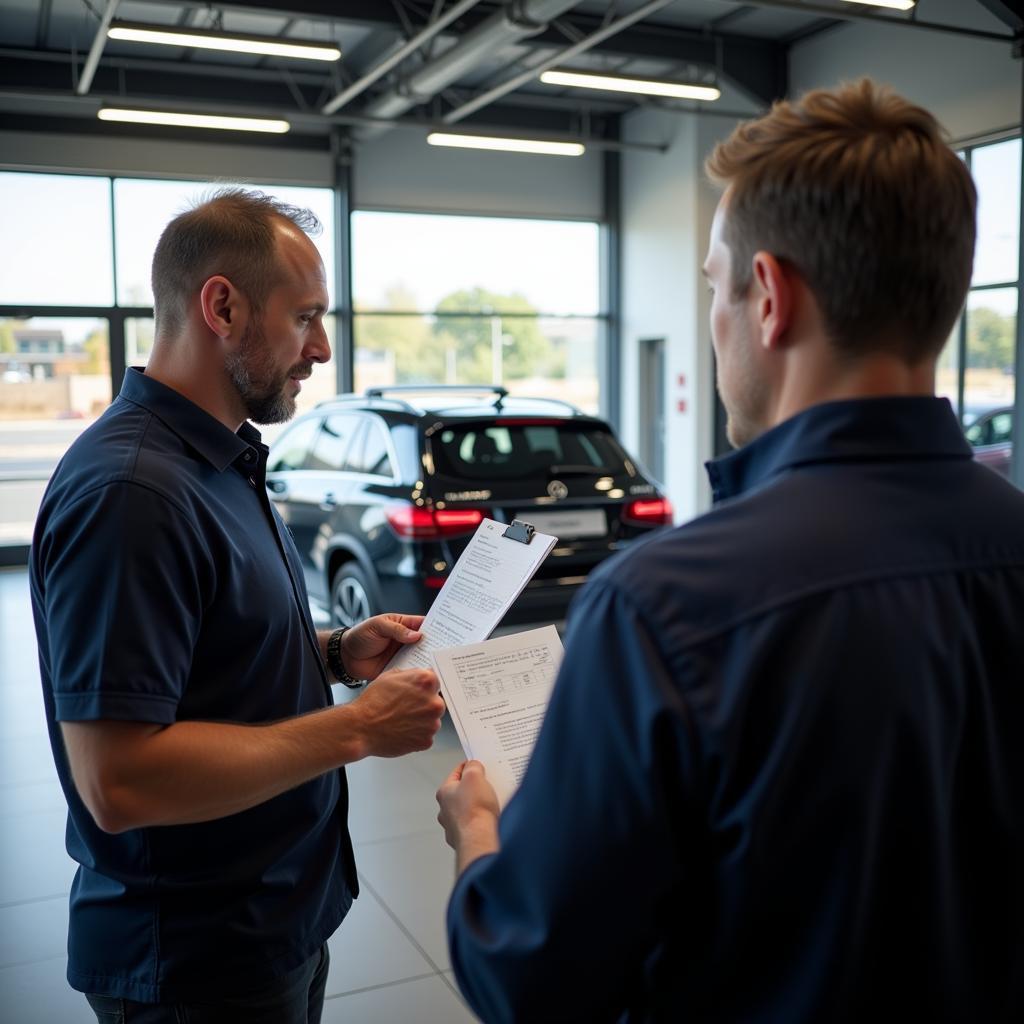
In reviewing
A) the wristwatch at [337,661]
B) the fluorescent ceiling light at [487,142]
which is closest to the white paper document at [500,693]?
the wristwatch at [337,661]

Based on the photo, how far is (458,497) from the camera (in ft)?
16.9

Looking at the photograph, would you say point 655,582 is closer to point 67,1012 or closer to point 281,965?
point 281,965

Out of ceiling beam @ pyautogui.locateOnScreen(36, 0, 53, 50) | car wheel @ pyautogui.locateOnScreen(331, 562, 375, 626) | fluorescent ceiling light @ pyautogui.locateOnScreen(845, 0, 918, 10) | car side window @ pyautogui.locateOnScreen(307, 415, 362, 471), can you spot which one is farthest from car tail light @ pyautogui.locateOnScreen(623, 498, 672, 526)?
ceiling beam @ pyautogui.locateOnScreen(36, 0, 53, 50)

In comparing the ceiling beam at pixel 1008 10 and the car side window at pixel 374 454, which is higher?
the ceiling beam at pixel 1008 10

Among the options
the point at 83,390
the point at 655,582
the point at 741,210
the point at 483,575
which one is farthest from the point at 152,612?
the point at 83,390

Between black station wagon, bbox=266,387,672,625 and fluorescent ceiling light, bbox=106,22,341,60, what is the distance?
357cm

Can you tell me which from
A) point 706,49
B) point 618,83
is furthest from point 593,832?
point 706,49

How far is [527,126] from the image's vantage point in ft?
41.4

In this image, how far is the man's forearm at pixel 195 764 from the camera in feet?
4.26

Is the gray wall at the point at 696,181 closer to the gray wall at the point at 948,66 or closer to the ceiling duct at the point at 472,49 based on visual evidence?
the gray wall at the point at 948,66

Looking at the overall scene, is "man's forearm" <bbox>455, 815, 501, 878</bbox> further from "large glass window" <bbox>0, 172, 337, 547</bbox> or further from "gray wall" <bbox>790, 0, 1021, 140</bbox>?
"large glass window" <bbox>0, 172, 337, 547</bbox>

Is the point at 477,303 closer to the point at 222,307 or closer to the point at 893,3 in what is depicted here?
the point at 893,3

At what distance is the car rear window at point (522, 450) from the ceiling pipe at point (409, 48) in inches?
159

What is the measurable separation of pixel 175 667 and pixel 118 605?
11 cm
